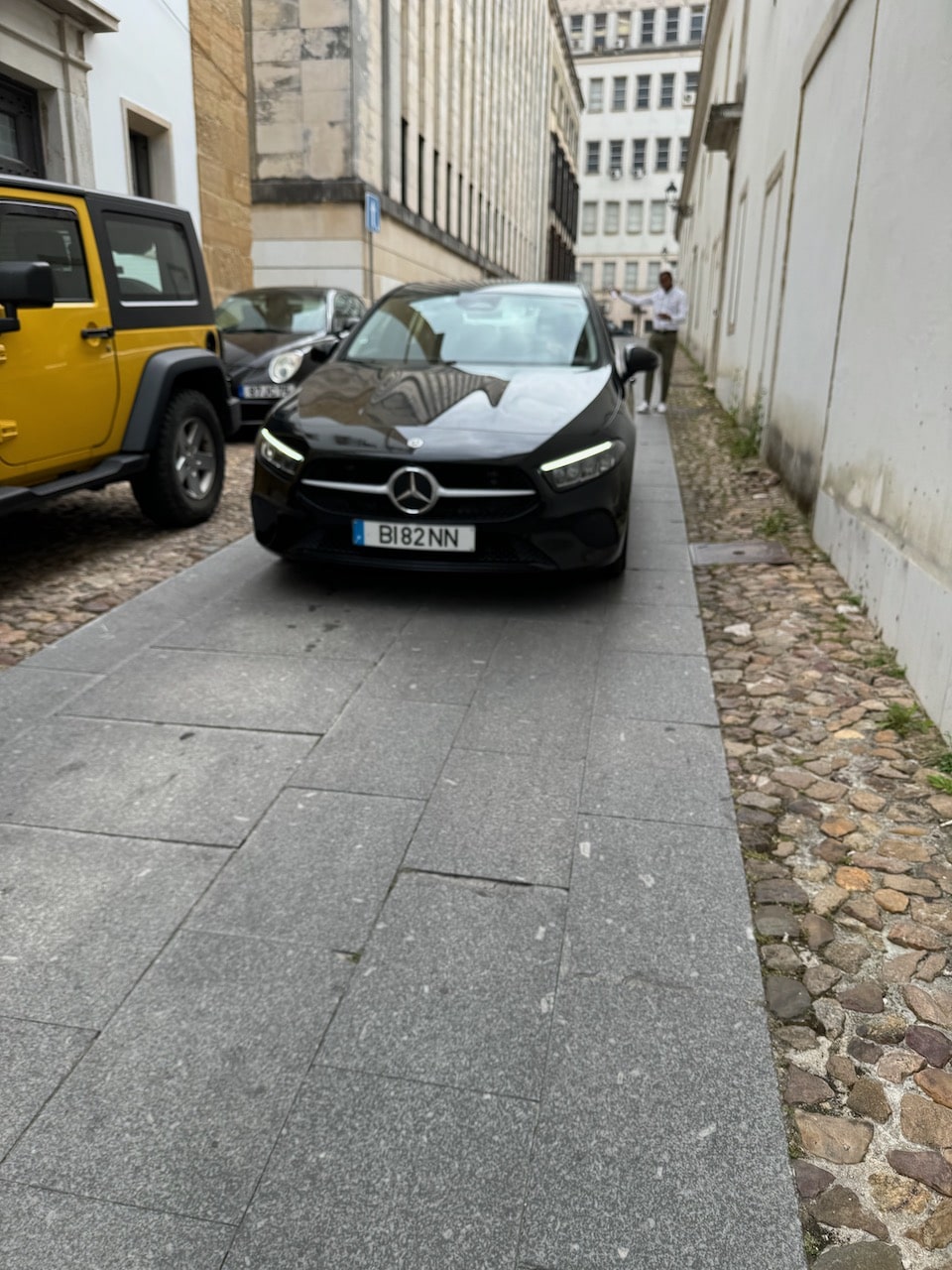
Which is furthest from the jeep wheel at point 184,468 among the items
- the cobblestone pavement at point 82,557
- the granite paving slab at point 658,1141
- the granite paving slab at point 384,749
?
the granite paving slab at point 658,1141

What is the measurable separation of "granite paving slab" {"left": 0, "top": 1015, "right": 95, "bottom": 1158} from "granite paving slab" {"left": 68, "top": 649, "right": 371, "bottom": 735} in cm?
162

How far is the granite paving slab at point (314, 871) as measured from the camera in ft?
8.24

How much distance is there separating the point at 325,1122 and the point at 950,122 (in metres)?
4.42

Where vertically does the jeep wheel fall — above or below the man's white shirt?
below

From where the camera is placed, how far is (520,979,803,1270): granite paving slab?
5.48 feet

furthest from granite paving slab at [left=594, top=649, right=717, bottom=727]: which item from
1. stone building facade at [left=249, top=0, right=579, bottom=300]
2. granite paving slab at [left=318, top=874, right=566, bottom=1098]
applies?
stone building facade at [left=249, top=0, right=579, bottom=300]

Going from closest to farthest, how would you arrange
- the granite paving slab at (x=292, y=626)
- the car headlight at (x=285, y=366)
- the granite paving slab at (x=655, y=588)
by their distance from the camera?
the granite paving slab at (x=292, y=626)
the granite paving slab at (x=655, y=588)
the car headlight at (x=285, y=366)

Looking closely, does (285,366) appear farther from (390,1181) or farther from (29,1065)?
(390,1181)

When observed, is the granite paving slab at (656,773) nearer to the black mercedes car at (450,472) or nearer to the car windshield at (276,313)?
the black mercedes car at (450,472)

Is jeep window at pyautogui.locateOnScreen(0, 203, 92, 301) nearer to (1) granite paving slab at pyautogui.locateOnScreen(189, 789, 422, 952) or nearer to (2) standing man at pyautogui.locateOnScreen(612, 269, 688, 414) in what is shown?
(1) granite paving slab at pyautogui.locateOnScreen(189, 789, 422, 952)

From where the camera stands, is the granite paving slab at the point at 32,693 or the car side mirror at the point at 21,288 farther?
the car side mirror at the point at 21,288

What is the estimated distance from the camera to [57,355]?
17.2 feet

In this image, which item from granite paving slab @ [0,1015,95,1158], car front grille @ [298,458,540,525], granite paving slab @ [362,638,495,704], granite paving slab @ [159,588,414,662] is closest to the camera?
granite paving slab @ [0,1015,95,1158]

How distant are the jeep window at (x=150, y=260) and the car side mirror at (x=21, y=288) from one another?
47.7 inches
